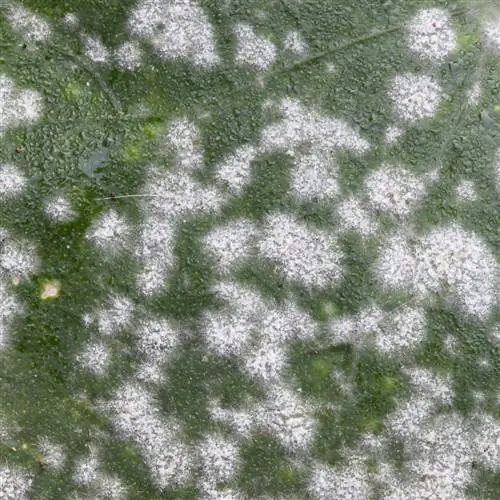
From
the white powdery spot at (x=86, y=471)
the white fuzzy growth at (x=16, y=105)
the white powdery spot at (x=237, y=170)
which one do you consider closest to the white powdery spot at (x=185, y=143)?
the white powdery spot at (x=237, y=170)

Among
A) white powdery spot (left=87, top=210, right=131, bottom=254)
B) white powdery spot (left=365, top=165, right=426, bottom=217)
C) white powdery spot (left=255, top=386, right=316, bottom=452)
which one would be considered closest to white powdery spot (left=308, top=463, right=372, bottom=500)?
white powdery spot (left=255, top=386, right=316, bottom=452)

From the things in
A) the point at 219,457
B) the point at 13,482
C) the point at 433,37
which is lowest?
the point at 13,482

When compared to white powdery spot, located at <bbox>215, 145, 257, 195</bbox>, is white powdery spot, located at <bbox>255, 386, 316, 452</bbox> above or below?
below

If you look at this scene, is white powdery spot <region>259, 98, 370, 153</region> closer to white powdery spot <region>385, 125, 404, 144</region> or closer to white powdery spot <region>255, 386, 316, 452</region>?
white powdery spot <region>385, 125, 404, 144</region>

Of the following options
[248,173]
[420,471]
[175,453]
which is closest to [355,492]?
[420,471]

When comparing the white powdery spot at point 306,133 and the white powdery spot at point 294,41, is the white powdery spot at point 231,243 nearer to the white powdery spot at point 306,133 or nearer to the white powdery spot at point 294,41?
the white powdery spot at point 306,133

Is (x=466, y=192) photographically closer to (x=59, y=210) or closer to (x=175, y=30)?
(x=175, y=30)

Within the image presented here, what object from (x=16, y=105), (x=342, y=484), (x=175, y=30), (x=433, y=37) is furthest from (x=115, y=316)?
(x=433, y=37)
